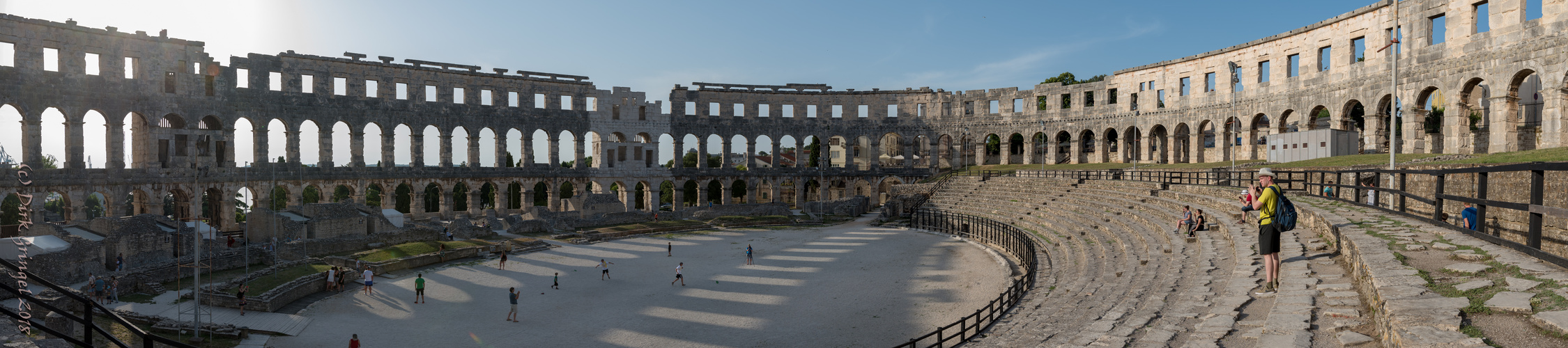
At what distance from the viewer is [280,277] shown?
24.2 meters

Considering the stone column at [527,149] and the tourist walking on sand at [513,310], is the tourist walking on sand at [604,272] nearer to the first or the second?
the tourist walking on sand at [513,310]

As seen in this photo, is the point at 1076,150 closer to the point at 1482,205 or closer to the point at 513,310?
the point at 513,310

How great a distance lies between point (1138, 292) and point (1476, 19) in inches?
1088

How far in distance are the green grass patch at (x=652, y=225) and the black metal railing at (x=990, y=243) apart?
13.7 metres

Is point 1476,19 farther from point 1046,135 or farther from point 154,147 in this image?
point 154,147

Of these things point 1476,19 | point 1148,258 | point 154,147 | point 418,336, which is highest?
point 1476,19

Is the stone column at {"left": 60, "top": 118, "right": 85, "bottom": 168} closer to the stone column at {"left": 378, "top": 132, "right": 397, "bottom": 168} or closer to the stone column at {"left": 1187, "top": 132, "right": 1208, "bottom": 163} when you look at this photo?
the stone column at {"left": 378, "top": 132, "right": 397, "bottom": 168}

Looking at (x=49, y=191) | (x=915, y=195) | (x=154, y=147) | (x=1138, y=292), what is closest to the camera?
(x=1138, y=292)

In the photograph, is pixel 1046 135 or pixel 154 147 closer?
pixel 154 147

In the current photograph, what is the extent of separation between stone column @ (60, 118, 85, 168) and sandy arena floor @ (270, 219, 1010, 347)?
81.1ft

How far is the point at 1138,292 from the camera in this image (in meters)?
11.3

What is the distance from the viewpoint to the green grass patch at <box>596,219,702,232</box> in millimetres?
40938

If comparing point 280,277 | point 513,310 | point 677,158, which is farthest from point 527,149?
point 513,310

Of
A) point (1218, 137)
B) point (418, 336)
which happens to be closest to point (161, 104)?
point (418, 336)
